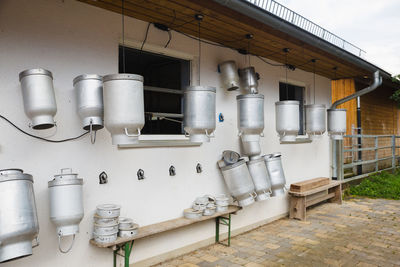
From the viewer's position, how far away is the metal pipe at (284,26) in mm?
3132

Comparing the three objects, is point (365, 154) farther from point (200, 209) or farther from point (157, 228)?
point (157, 228)

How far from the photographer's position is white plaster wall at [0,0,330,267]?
8.39ft

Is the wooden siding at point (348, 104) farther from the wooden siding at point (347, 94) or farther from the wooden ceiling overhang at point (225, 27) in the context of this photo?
the wooden ceiling overhang at point (225, 27)

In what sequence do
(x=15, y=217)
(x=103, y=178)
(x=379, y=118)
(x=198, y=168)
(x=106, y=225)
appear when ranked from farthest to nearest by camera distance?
(x=379, y=118) < (x=198, y=168) < (x=103, y=178) < (x=106, y=225) < (x=15, y=217)

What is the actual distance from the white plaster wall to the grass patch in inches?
188

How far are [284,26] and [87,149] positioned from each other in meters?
2.68

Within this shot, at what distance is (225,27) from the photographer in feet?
12.1

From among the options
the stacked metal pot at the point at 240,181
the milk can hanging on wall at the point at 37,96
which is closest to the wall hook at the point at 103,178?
the milk can hanging on wall at the point at 37,96

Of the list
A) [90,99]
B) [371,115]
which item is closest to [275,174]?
[90,99]

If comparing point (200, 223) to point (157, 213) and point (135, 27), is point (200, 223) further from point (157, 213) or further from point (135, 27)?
point (135, 27)

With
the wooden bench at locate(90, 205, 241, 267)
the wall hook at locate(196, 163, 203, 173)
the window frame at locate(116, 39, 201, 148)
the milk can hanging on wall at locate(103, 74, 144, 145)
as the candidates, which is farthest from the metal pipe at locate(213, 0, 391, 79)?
the wooden bench at locate(90, 205, 241, 267)

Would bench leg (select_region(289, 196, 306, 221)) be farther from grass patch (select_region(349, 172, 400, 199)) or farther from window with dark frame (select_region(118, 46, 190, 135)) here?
grass patch (select_region(349, 172, 400, 199))

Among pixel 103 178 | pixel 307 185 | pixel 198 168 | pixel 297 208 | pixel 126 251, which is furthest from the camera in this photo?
pixel 307 185

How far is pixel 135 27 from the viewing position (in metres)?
3.39
